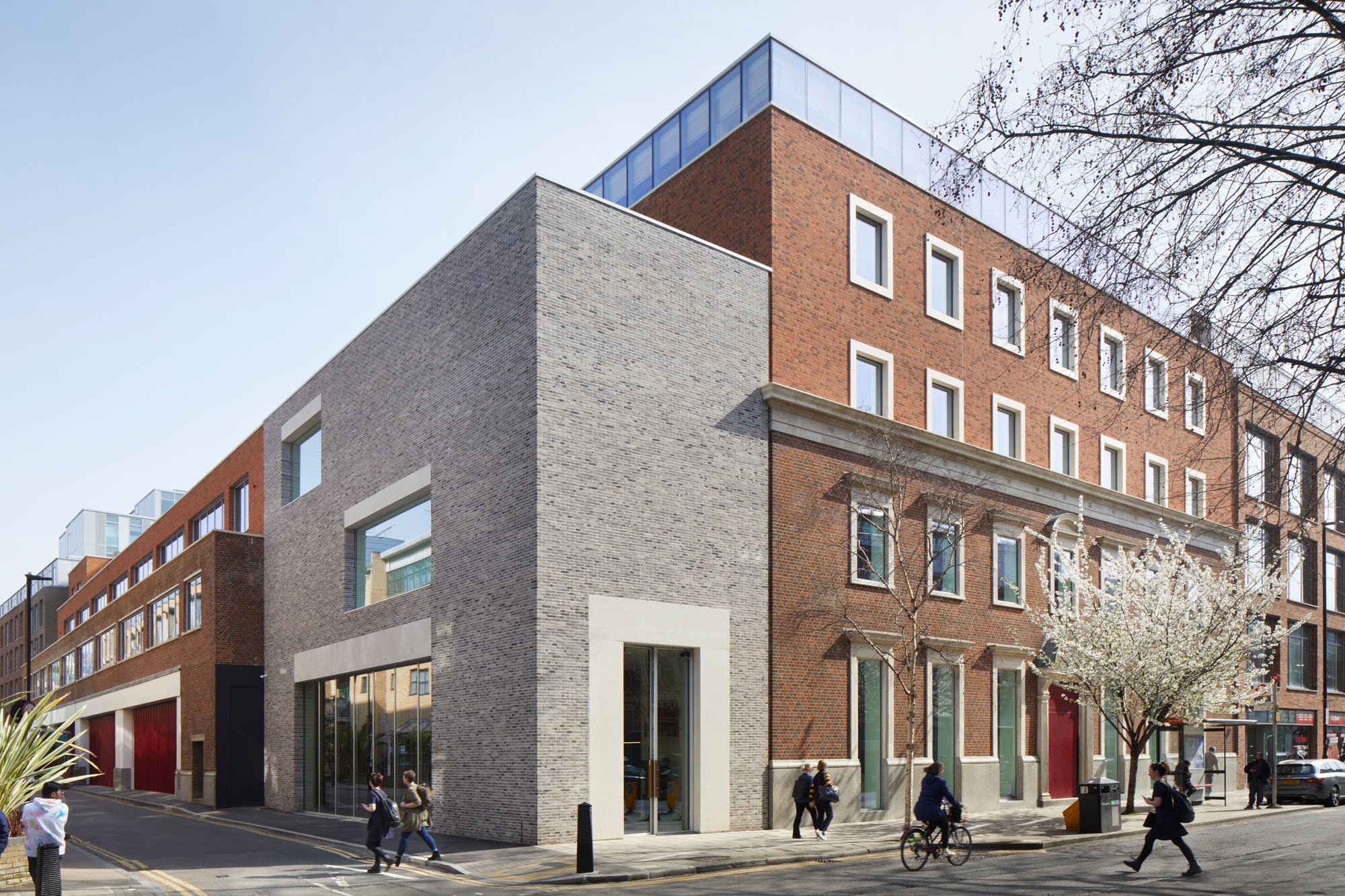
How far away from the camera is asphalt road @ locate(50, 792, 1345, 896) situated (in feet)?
50.4

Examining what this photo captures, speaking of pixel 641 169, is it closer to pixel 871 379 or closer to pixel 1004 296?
pixel 871 379

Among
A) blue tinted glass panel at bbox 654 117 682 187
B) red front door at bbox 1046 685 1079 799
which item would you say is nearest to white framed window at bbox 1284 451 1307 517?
blue tinted glass panel at bbox 654 117 682 187

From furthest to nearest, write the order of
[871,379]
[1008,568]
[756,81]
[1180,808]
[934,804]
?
[1008,568]
[871,379]
[756,81]
[934,804]
[1180,808]

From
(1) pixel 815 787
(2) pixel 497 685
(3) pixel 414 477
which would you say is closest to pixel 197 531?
(3) pixel 414 477

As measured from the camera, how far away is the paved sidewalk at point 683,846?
57.3 feet

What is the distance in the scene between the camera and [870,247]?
2842 cm

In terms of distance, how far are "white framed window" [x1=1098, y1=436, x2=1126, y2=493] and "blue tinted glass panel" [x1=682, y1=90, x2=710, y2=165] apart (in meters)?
16.0

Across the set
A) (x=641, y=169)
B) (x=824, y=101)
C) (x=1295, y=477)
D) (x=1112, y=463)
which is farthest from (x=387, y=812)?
(x=1112, y=463)

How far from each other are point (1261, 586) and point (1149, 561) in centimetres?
304

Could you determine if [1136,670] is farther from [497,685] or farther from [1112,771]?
[497,685]

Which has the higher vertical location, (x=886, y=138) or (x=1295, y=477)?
(x=886, y=138)

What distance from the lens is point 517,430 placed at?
21.7m

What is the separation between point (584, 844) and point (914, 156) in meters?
20.4

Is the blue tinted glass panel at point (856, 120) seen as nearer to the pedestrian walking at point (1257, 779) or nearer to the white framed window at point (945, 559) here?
the white framed window at point (945, 559)
